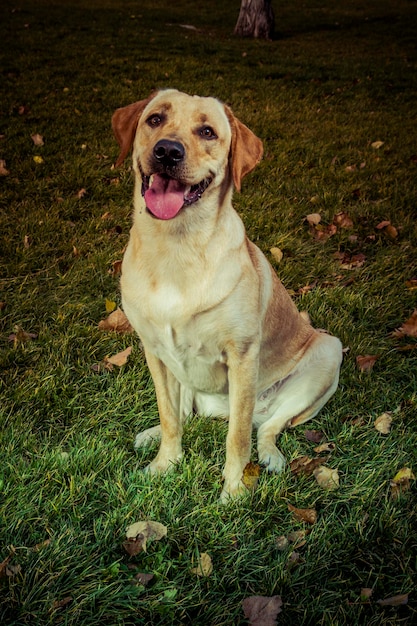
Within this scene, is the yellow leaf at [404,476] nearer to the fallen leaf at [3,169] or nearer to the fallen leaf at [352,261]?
the fallen leaf at [352,261]

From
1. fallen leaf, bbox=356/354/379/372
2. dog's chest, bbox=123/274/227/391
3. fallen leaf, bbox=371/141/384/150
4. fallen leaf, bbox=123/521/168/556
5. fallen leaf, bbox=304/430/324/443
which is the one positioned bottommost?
fallen leaf, bbox=304/430/324/443

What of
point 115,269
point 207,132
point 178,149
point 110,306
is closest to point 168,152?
point 178,149

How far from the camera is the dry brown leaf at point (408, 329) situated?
11.5 ft

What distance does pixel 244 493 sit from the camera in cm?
236

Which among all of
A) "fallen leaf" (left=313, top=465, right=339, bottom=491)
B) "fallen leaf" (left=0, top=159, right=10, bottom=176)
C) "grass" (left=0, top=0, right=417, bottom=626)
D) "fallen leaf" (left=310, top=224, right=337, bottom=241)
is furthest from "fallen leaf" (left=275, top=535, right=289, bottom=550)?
"fallen leaf" (left=0, top=159, right=10, bottom=176)

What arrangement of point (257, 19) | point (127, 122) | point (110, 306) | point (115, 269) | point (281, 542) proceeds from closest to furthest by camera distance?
point (281, 542) < point (127, 122) < point (110, 306) < point (115, 269) < point (257, 19)

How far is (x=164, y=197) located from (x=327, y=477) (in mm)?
1456

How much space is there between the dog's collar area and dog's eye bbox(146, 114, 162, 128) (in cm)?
28

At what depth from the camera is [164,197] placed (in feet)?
7.20

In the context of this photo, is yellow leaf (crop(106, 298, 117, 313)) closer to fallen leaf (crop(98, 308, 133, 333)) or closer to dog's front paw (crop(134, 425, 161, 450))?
fallen leaf (crop(98, 308, 133, 333))

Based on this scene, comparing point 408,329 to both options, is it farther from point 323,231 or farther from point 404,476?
point 323,231

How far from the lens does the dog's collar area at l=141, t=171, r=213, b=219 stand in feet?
7.15

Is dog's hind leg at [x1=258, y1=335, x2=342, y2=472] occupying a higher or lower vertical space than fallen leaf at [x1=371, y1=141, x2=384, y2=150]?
lower

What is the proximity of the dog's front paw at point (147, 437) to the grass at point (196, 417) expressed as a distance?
2.7 inches
